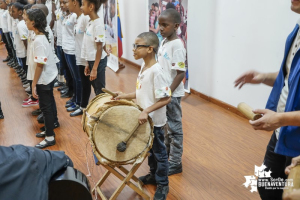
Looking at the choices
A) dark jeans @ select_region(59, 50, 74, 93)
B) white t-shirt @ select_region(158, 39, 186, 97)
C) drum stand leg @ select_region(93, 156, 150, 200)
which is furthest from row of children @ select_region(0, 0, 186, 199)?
dark jeans @ select_region(59, 50, 74, 93)

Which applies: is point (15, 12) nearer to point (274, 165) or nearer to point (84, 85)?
point (84, 85)

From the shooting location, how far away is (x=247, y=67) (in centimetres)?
368

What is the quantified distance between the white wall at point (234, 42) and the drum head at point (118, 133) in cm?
200

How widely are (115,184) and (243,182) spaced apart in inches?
43.0

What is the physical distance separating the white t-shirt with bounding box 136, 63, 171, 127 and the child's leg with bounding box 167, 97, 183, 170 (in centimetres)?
34

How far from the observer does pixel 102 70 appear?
11.8 ft

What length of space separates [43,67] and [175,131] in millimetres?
1519

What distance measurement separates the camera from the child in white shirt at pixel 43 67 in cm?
300

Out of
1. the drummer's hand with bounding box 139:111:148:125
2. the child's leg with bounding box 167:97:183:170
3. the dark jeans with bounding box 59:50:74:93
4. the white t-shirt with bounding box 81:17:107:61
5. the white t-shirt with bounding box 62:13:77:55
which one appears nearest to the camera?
the drummer's hand with bounding box 139:111:148:125

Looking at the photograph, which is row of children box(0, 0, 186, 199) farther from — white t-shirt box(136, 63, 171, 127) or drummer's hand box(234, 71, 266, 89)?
drummer's hand box(234, 71, 266, 89)

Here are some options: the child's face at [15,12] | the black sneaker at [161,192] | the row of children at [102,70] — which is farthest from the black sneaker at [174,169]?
the child's face at [15,12]

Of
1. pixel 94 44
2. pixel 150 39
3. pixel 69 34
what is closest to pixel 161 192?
pixel 150 39

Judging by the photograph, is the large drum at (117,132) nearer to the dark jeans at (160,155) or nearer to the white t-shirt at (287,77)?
the dark jeans at (160,155)

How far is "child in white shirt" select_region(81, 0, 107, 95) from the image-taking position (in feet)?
10.8
